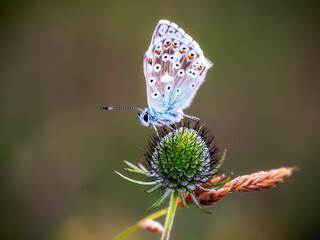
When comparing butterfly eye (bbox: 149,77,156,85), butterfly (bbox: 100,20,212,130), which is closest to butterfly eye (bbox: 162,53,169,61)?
butterfly (bbox: 100,20,212,130)

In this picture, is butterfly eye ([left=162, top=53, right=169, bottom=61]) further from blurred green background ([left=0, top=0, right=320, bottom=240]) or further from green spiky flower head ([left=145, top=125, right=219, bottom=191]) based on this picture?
blurred green background ([left=0, top=0, right=320, bottom=240])

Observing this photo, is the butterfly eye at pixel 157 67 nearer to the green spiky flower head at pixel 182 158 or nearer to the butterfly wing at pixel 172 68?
the butterfly wing at pixel 172 68

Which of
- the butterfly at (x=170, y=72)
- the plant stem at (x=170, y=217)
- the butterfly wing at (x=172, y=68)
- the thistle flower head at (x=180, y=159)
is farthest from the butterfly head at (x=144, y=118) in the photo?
the plant stem at (x=170, y=217)

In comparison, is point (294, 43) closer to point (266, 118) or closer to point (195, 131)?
point (266, 118)

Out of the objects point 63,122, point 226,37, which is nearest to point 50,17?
point 63,122

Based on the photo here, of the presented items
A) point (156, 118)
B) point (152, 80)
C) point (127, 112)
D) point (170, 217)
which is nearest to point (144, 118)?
point (156, 118)
